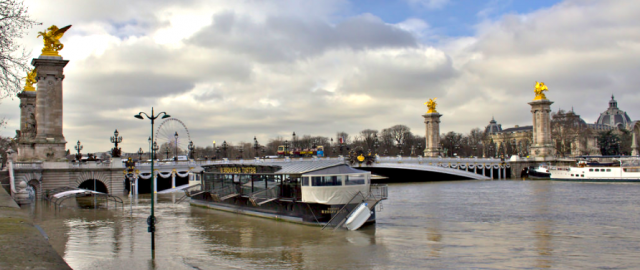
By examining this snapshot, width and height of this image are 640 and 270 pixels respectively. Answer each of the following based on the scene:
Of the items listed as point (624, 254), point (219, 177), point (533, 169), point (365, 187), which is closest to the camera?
point (624, 254)

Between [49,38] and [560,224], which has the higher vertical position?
[49,38]

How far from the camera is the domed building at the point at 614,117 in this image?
575 ft

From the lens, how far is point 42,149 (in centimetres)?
5097

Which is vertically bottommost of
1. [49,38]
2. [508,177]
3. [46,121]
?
[508,177]

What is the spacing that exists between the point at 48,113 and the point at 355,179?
37874 millimetres

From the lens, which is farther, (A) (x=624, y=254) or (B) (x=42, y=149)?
(B) (x=42, y=149)

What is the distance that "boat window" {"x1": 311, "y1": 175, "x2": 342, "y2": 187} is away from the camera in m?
27.0

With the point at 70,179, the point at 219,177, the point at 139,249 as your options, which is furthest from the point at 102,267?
the point at 70,179

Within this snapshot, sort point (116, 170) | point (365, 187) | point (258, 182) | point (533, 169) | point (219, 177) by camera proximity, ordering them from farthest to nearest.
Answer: point (533, 169), point (116, 170), point (219, 177), point (258, 182), point (365, 187)

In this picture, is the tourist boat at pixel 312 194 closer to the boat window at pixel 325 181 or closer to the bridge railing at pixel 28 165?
the boat window at pixel 325 181

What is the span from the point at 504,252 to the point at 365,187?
8.42 m

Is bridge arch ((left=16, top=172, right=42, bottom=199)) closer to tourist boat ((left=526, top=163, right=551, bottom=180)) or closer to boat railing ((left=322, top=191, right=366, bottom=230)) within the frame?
boat railing ((left=322, top=191, right=366, bottom=230))

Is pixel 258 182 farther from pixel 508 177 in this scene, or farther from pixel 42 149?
pixel 508 177

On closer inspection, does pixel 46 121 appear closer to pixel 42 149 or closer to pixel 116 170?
pixel 42 149
